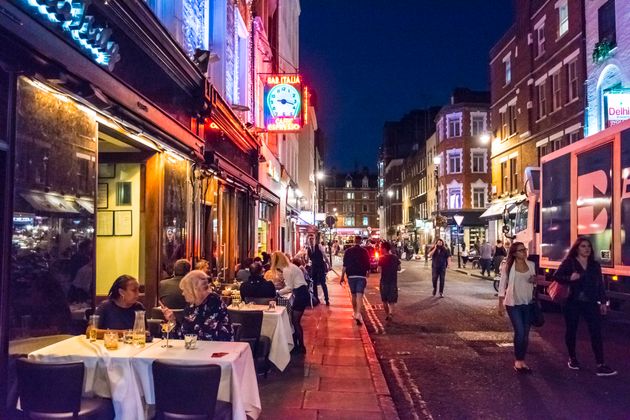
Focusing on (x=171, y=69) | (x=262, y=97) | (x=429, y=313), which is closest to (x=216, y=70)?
(x=171, y=69)

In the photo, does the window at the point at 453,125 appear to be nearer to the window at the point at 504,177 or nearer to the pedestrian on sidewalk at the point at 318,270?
the window at the point at 504,177

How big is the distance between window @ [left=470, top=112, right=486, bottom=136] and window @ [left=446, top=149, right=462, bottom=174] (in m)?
2.03

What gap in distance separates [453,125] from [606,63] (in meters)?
28.9

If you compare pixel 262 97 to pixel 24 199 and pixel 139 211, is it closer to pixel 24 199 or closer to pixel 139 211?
pixel 139 211

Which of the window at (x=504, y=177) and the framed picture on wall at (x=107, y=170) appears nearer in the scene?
the framed picture on wall at (x=107, y=170)

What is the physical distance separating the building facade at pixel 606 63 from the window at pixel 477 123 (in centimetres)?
2599

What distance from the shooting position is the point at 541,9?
95.1 feet

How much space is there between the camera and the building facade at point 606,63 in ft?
67.4

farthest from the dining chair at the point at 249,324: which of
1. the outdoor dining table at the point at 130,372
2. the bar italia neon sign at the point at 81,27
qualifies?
the bar italia neon sign at the point at 81,27

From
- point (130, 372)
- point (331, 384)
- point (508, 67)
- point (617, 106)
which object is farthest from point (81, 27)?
point (508, 67)

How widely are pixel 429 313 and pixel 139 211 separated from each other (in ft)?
26.8

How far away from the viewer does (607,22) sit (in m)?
22.4

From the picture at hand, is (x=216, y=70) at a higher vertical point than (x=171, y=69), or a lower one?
higher

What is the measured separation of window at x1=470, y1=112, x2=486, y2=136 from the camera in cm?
4994
